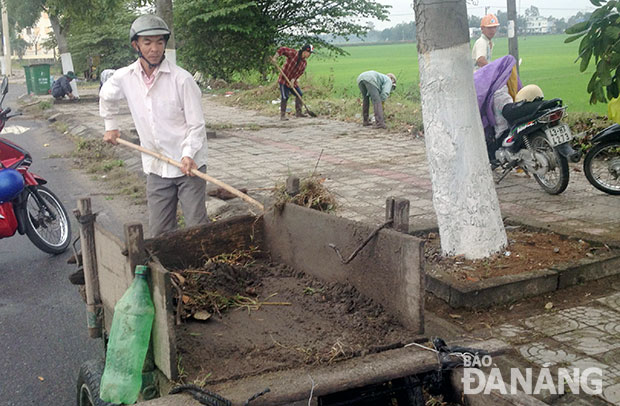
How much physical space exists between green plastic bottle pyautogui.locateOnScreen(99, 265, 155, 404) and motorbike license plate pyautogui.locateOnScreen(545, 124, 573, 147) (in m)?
5.20

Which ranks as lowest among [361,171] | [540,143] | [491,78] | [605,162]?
[361,171]

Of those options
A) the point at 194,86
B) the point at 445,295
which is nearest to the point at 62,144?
the point at 194,86

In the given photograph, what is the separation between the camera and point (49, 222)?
20.0ft

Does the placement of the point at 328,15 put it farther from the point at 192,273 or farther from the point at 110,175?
the point at 192,273

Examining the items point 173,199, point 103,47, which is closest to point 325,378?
point 173,199

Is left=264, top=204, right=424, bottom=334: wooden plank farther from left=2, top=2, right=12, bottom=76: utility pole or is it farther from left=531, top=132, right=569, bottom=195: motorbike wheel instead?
left=2, top=2, right=12, bottom=76: utility pole

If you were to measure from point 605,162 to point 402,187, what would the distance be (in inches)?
83.3

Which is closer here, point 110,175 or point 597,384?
point 597,384

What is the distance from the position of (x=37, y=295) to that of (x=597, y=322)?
387 cm

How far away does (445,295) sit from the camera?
4.27m

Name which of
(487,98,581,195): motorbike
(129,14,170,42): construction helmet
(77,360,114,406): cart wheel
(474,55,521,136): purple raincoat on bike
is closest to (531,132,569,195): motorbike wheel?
(487,98,581,195): motorbike

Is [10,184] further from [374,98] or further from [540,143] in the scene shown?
[374,98]

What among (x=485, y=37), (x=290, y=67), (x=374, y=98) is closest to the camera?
(x=485, y=37)

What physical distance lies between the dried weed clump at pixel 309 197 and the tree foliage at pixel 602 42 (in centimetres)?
285
